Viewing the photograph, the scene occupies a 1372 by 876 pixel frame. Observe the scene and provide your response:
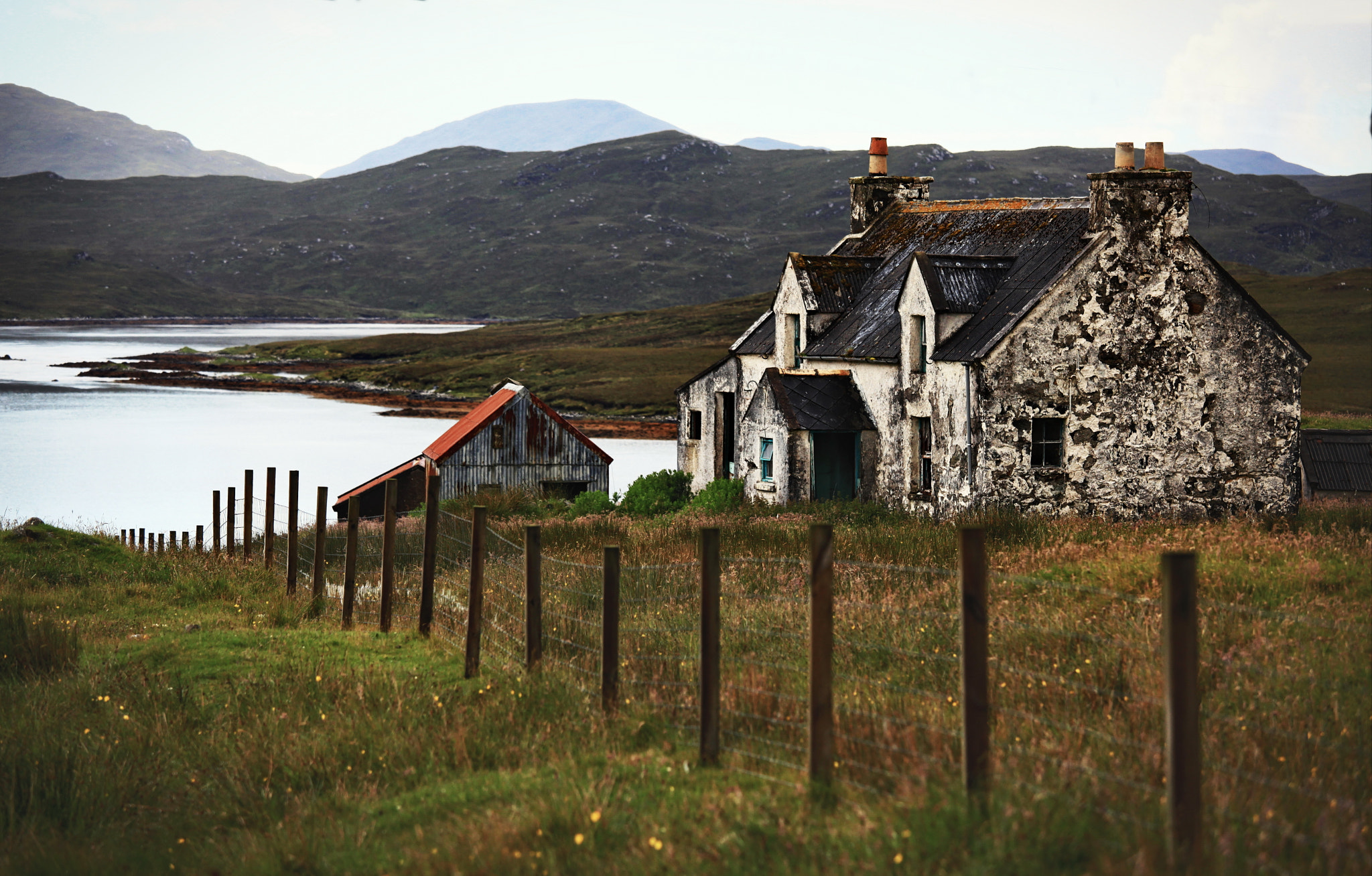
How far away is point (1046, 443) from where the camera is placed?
28.4m

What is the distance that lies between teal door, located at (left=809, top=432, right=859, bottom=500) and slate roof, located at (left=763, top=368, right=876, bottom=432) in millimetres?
517

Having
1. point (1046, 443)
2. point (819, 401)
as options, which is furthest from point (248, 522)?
point (1046, 443)

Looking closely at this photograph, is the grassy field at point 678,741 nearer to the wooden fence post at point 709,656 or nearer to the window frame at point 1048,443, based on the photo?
the wooden fence post at point 709,656

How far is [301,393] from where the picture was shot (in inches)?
5017

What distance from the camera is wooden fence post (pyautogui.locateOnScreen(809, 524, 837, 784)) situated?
22.4ft

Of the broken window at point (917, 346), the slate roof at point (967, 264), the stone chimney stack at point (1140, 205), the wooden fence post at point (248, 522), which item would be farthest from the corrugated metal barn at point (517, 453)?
the stone chimney stack at point (1140, 205)

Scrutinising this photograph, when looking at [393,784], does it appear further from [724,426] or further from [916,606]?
[724,426]

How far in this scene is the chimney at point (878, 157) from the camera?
40.8 m

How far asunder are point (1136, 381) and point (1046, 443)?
253 centimetres

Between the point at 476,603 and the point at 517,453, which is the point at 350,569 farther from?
the point at 517,453

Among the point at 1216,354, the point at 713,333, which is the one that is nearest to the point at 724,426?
the point at 1216,354

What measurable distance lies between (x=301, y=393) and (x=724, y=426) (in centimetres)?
A: 9716

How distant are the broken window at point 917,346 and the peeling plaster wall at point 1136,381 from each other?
268 cm

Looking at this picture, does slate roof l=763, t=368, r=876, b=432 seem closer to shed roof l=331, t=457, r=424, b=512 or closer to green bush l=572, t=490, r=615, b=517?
green bush l=572, t=490, r=615, b=517
